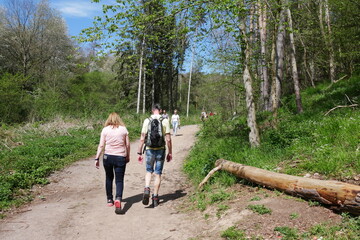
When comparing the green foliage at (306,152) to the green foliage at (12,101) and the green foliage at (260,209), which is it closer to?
the green foliage at (260,209)

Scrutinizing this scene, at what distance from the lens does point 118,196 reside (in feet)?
19.5

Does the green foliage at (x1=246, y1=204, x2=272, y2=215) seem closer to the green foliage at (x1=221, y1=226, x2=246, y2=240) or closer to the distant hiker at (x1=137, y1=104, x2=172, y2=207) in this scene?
the green foliage at (x1=221, y1=226, x2=246, y2=240)

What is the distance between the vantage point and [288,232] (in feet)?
12.6

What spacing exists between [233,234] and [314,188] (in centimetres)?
153

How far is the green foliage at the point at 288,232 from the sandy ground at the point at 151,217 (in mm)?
86

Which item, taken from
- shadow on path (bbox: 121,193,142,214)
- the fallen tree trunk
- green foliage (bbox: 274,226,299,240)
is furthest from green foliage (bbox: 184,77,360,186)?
green foliage (bbox: 274,226,299,240)

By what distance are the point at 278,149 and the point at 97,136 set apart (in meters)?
11.3

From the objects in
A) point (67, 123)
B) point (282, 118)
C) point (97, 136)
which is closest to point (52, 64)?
point (67, 123)

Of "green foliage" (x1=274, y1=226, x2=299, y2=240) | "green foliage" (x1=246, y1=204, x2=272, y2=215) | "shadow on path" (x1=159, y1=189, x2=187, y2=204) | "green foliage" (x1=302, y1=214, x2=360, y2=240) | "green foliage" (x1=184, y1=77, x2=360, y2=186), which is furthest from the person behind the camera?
"shadow on path" (x1=159, y1=189, x2=187, y2=204)

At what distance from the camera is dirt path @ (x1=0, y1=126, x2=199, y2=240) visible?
16.0 ft

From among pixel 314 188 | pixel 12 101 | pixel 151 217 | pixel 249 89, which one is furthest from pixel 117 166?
pixel 12 101

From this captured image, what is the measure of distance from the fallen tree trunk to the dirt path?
1636 millimetres

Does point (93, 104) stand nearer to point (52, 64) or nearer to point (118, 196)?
point (52, 64)

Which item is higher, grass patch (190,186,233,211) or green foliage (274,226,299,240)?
green foliage (274,226,299,240)
